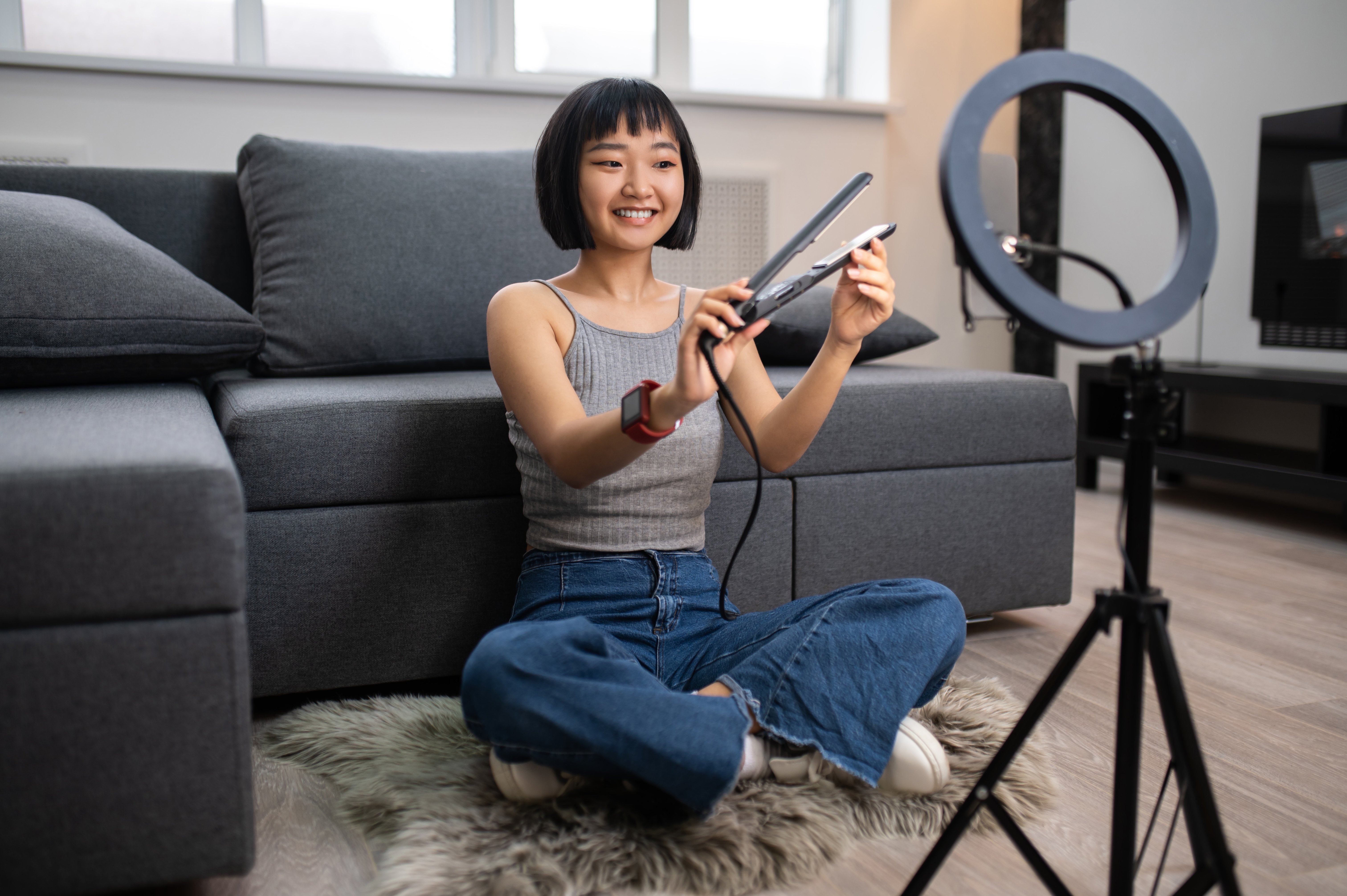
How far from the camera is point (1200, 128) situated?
302 cm

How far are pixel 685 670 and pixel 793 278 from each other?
18.0 inches

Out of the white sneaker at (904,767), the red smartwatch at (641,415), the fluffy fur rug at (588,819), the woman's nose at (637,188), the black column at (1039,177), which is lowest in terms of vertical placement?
the fluffy fur rug at (588,819)

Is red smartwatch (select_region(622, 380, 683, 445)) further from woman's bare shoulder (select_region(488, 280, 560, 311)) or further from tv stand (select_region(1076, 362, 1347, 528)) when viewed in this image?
tv stand (select_region(1076, 362, 1347, 528))

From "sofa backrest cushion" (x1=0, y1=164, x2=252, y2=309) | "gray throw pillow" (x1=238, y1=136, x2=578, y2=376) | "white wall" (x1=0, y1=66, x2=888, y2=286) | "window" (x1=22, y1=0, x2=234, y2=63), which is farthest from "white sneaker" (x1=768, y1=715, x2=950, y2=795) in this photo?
"window" (x1=22, y1=0, x2=234, y2=63)

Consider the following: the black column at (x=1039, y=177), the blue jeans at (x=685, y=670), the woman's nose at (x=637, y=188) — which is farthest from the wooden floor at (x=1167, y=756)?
the black column at (x=1039, y=177)

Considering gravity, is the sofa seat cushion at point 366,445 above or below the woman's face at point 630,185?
below

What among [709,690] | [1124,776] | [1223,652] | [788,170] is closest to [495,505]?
[709,690]

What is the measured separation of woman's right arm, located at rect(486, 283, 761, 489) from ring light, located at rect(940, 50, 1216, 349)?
27 cm

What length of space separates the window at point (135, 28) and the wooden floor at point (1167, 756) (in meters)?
2.39

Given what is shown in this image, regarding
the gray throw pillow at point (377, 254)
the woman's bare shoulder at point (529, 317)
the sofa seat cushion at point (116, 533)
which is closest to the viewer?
the sofa seat cushion at point (116, 533)

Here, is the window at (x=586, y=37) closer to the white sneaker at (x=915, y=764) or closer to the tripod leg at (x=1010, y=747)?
the white sneaker at (x=915, y=764)

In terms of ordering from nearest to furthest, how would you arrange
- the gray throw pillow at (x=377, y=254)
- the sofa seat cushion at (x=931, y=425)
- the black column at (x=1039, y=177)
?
the sofa seat cushion at (x=931, y=425)
the gray throw pillow at (x=377, y=254)
the black column at (x=1039, y=177)

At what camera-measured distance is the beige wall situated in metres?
3.43

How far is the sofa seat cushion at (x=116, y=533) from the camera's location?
2.41 ft
